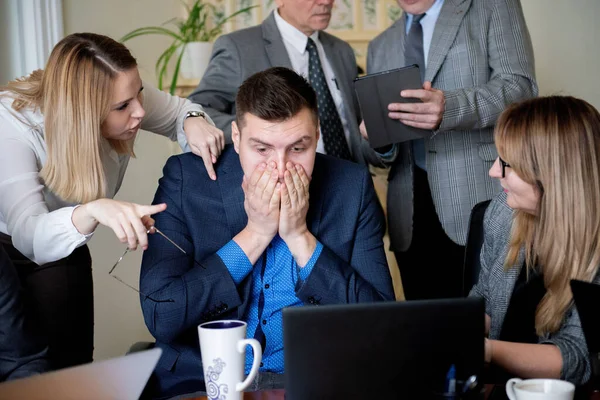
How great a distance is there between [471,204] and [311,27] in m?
0.82

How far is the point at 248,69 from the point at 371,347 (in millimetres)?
1697

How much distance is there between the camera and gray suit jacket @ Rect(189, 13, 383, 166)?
2.73 m

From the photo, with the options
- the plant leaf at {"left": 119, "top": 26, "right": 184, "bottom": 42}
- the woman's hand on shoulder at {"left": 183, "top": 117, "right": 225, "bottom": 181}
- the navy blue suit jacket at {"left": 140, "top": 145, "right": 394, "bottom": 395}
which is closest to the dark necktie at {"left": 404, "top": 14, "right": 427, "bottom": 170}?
the navy blue suit jacket at {"left": 140, "top": 145, "right": 394, "bottom": 395}

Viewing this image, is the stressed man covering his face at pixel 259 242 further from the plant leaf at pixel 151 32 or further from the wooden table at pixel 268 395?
the plant leaf at pixel 151 32

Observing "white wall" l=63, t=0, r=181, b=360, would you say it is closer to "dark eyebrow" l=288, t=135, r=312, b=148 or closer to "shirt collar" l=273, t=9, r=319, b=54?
"shirt collar" l=273, t=9, r=319, b=54

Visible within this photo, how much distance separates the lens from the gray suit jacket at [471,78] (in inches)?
100.0

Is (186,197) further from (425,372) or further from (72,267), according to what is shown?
(425,372)

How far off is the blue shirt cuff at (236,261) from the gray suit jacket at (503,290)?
582 millimetres

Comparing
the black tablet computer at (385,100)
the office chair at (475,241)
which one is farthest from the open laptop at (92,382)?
the black tablet computer at (385,100)

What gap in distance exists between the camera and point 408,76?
237 centimetres

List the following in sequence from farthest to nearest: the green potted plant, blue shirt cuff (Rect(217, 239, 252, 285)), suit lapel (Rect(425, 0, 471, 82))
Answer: the green potted plant
suit lapel (Rect(425, 0, 471, 82))
blue shirt cuff (Rect(217, 239, 252, 285))

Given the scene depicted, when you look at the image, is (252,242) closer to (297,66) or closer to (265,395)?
(265,395)

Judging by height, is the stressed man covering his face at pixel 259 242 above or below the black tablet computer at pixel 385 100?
below

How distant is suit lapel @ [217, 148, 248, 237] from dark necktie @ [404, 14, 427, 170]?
2.81 ft
